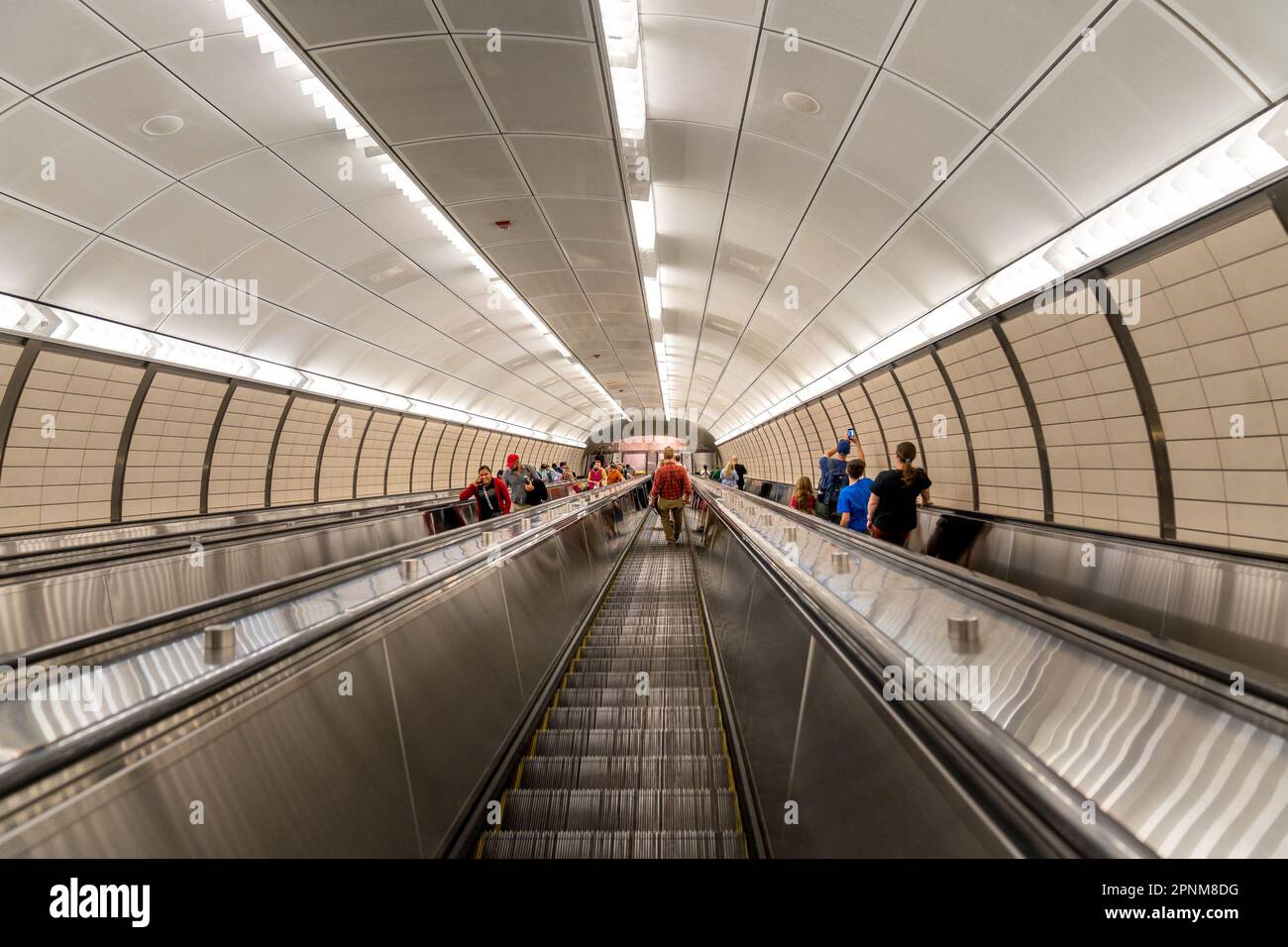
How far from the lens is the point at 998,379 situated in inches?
331

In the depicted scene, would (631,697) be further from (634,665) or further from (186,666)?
(186,666)

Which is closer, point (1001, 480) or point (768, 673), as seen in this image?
point (768, 673)

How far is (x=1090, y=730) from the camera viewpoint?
1.43 meters

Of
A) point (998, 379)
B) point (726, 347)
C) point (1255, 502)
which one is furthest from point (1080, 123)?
point (726, 347)

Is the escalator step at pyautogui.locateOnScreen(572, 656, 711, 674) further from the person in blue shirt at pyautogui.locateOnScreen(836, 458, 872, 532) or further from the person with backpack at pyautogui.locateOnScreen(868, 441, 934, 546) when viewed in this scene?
the person in blue shirt at pyautogui.locateOnScreen(836, 458, 872, 532)

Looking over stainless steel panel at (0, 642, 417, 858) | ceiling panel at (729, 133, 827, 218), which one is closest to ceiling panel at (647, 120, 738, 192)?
ceiling panel at (729, 133, 827, 218)

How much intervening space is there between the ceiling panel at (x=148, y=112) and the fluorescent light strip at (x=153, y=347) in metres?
2.90

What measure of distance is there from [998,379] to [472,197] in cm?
767

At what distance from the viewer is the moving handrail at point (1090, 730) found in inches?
40.7

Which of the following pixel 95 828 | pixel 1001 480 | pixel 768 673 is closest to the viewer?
pixel 95 828

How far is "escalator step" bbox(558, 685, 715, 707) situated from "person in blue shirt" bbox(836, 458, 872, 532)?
3.87 metres
